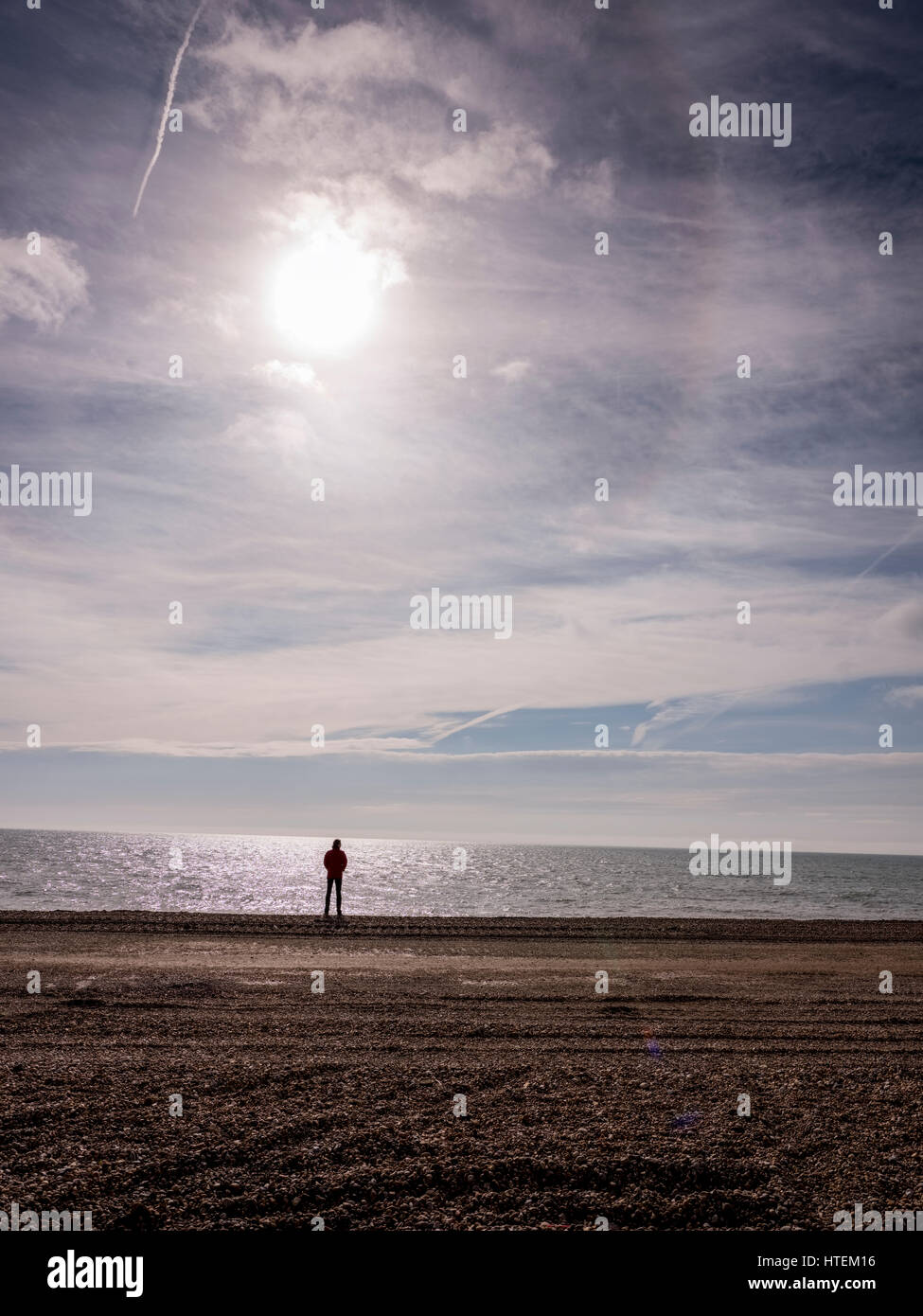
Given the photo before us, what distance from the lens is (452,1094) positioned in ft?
28.1

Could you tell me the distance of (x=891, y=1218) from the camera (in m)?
6.25

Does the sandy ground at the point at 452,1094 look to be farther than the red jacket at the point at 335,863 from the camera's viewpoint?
No

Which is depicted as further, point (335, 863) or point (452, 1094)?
point (335, 863)

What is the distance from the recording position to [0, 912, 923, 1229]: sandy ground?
632 cm

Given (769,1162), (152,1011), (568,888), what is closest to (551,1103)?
(769,1162)

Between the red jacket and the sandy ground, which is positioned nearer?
the sandy ground

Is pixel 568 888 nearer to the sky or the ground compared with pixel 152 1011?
nearer to the ground

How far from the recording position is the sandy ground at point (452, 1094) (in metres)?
6.32

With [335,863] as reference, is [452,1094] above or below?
below
